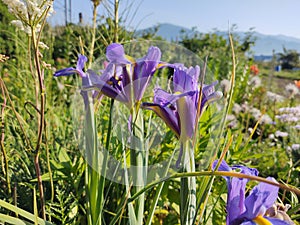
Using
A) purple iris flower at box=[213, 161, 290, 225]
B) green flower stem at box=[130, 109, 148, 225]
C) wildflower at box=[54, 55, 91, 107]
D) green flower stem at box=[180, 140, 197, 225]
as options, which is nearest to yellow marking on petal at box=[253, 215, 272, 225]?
purple iris flower at box=[213, 161, 290, 225]

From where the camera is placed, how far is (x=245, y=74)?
3271mm

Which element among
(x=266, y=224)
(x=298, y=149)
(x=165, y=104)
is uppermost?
(x=165, y=104)

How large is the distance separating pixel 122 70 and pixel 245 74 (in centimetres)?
282

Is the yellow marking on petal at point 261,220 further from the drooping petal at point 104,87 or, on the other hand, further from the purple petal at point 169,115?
the drooping petal at point 104,87

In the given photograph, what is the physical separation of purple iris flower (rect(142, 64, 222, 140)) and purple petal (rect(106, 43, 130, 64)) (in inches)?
3.0

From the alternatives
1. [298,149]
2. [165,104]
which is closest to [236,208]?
[165,104]

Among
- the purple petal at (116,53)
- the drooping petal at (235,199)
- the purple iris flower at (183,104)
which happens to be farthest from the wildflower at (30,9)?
the drooping petal at (235,199)

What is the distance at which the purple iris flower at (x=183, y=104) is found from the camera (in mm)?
573

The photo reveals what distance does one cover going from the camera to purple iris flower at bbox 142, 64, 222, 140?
1.88ft

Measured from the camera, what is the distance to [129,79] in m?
0.62

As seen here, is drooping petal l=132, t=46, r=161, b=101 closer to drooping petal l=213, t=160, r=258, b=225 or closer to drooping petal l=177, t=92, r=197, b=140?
drooping petal l=177, t=92, r=197, b=140

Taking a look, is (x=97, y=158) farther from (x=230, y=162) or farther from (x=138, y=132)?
(x=230, y=162)

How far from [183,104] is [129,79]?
11 centimetres

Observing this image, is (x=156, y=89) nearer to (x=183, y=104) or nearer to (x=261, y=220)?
(x=183, y=104)
